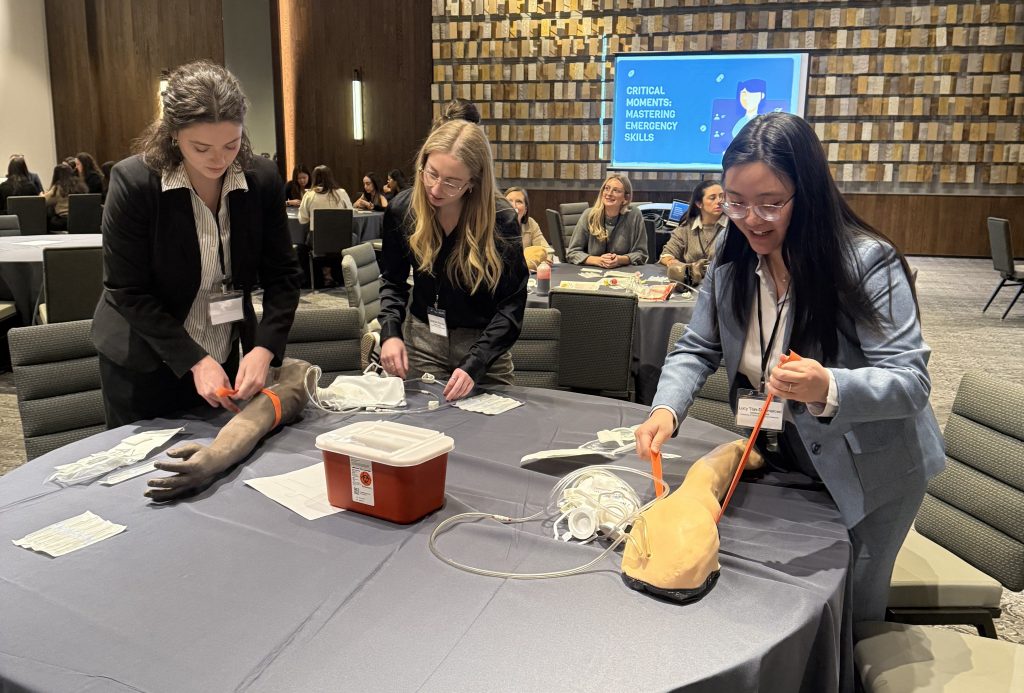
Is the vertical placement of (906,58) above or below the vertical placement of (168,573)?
above

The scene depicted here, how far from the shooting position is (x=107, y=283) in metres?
1.94

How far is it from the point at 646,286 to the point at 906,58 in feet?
26.5

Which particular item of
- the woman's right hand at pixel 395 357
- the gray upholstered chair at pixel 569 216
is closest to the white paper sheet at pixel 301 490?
the woman's right hand at pixel 395 357

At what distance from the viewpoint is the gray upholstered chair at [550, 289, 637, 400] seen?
11.7 ft

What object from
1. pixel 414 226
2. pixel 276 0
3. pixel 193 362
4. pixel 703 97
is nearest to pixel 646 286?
pixel 414 226

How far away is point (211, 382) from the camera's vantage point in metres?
1.85

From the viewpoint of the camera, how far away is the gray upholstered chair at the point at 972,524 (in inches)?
71.3

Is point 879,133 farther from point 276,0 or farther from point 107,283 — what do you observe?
point 107,283

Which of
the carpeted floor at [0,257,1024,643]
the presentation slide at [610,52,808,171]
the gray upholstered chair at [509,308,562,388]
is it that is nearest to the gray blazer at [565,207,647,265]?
the carpeted floor at [0,257,1024,643]

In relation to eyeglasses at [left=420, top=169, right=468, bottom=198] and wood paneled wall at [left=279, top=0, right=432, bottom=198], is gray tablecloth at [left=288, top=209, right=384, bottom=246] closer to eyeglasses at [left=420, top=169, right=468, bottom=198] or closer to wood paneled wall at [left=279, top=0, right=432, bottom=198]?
wood paneled wall at [left=279, top=0, right=432, bottom=198]

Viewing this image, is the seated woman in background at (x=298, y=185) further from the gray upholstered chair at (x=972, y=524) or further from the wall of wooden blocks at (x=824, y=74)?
the gray upholstered chair at (x=972, y=524)

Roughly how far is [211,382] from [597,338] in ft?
6.81

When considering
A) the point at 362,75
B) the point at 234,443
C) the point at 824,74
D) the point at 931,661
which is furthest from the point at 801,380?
the point at 362,75

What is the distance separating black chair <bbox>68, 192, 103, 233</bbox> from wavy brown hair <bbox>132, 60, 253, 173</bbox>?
20.5 ft
